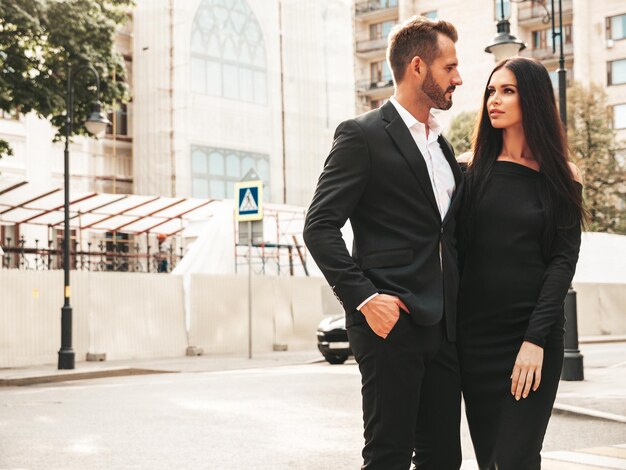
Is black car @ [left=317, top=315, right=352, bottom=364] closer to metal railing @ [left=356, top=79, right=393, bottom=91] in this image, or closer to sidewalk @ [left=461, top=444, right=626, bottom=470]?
sidewalk @ [left=461, top=444, right=626, bottom=470]

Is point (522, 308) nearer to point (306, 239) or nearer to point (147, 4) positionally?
point (306, 239)

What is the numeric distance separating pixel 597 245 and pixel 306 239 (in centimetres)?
3190

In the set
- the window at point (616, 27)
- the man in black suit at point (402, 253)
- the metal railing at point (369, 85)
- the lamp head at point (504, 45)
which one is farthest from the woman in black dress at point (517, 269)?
the metal railing at point (369, 85)

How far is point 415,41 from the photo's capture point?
3514mm

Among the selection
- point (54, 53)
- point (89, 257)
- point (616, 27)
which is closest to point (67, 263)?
point (54, 53)

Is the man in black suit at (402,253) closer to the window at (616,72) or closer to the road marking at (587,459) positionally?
the road marking at (587,459)

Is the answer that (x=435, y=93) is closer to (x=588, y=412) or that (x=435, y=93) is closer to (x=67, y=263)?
(x=588, y=412)

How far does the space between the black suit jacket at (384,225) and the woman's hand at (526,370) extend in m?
0.24

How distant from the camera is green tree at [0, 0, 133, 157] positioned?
2275cm

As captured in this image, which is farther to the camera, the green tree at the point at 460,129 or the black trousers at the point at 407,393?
the green tree at the point at 460,129

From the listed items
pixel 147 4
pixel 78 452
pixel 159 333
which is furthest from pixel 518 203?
pixel 147 4

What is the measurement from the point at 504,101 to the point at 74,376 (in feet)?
46.8

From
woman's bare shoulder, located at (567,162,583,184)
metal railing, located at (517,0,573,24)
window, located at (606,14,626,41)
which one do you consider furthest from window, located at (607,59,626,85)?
woman's bare shoulder, located at (567,162,583,184)

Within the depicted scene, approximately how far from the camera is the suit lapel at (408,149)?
3451 mm
